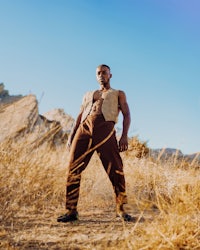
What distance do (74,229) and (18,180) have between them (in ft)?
2.47

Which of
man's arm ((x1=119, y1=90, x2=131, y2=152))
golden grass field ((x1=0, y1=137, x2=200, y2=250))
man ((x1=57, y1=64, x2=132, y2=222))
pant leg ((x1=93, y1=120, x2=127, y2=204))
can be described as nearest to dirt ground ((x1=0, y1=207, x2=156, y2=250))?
golden grass field ((x1=0, y1=137, x2=200, y2=250))

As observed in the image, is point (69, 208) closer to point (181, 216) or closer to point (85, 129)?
point (85, 129)

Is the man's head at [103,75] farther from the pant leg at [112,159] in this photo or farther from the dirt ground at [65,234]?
the dirt ground at [65,234]

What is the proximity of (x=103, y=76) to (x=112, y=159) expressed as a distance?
1020 mm

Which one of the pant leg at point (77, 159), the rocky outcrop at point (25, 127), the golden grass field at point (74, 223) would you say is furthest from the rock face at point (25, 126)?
the pant leg at point (77, 159)

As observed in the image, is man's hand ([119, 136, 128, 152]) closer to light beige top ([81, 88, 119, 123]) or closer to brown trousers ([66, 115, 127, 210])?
brown trousers ([66, 115, 127, 210])

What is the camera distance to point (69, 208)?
439 centimetres

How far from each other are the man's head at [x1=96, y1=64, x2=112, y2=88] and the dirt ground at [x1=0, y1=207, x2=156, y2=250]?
156cm

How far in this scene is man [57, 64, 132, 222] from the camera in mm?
4383

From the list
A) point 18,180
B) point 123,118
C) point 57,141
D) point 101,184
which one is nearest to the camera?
point 18,180

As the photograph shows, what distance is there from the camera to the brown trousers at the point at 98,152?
4.39 m

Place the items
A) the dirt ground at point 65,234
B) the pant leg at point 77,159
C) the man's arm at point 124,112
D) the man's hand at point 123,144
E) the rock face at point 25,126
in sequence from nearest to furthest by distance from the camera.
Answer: the dirt ground at point 65,234 → the rock face at point 25,126 → the pant leg at point 77,159 → the man's hand at point 123,144 → the man's arm at point 124,112

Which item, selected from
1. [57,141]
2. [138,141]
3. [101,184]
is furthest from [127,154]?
[101,184]

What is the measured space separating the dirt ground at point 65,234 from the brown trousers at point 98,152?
30cm
